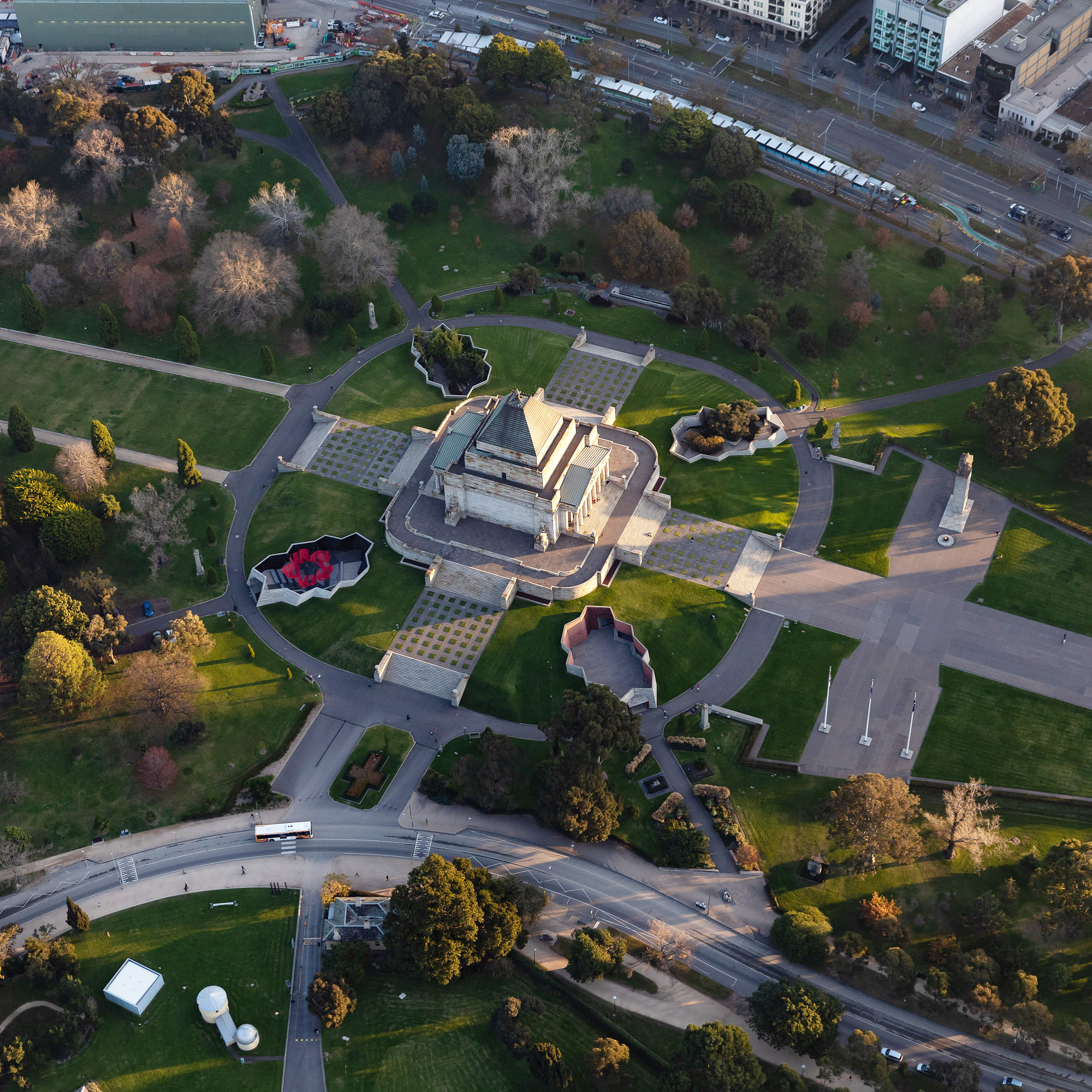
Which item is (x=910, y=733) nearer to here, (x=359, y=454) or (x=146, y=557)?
(x=359, y=454)

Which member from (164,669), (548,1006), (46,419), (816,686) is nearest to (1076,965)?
(816,686)

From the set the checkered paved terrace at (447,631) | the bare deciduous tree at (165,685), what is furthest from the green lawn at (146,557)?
the checkered paved terrace at (447,631)

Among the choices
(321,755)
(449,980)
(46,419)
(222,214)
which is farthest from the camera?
(222,214)

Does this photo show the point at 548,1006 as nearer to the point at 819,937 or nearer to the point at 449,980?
the point at 449,980

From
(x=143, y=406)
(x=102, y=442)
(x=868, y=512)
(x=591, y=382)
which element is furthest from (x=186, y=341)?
(x=868, y=512)

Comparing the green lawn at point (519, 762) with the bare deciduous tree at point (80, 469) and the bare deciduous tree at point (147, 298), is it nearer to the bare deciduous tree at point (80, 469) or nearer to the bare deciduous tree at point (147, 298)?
the bare deciduous tree at point (80, 469)

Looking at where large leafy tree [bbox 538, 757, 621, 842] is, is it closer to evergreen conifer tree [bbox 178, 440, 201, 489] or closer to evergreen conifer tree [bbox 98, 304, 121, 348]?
evergreen conifer tree [bbox 178, 440, 201, 489]
